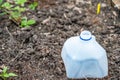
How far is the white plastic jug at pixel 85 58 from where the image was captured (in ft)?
8.57

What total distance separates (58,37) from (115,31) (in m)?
0.51

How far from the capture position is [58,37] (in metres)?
3.11

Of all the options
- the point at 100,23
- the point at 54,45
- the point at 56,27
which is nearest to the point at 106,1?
the point at 100,23

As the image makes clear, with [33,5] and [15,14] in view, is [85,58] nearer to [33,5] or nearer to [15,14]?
[15,14]

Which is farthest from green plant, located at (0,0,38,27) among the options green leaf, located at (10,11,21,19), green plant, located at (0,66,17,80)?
green plant, located at (0,66,17,80)

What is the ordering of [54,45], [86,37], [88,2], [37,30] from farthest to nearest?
[88,2]
[37,30]
[54,45]
[86,37]

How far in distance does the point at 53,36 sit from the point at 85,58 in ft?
1.93

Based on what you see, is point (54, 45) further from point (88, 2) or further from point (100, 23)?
point (88, 2)

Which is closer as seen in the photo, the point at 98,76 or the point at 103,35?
the point at 98,76

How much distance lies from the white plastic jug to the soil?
0.08 meters

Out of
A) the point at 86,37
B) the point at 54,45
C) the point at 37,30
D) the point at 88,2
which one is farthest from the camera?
the point at 88,2

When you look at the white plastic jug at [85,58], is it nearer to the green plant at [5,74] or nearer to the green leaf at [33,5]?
the green plant at [5,74]

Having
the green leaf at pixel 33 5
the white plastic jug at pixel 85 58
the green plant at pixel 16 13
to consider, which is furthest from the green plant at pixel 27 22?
the white plastic jug at pixel 85 58

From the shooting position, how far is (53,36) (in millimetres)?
3123
